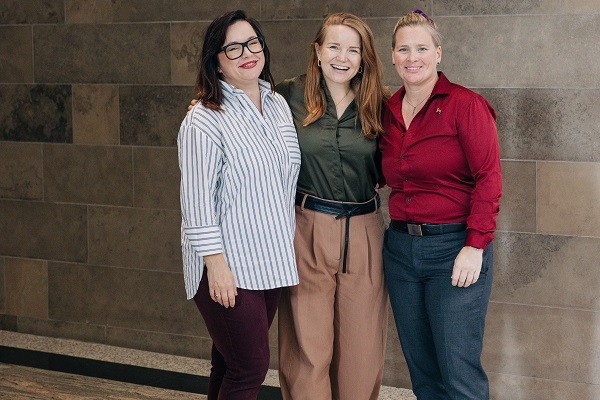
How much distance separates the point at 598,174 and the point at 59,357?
2.48m

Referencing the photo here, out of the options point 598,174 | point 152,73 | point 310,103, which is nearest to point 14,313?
point 152,73

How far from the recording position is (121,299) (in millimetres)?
4598

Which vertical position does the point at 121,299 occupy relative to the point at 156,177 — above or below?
below

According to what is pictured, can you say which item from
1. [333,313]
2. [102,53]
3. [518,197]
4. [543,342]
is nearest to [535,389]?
[543,342]

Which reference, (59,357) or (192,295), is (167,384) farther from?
(192,295)

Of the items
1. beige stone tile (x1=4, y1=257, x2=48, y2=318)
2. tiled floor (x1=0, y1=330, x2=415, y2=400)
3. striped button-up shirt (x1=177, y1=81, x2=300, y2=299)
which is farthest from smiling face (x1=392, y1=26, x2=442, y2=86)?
beige stone tile (x1=4, y1=257, x2=48, y2=318)

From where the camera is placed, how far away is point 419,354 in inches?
119

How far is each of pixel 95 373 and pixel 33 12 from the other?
167cm

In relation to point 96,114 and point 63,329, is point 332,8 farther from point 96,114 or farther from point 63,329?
point 63,329

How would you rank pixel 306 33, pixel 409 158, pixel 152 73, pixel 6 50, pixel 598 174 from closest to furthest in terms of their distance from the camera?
pixel 409 158
pixel 598 174
pixel 306 33
pixel 152 73
pixel 6 50

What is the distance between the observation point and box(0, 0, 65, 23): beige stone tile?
4516 mm

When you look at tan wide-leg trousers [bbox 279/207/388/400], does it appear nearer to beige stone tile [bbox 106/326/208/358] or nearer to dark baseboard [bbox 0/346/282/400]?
dark baseboard [bbox 0/346/282/400]

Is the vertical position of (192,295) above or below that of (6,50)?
below

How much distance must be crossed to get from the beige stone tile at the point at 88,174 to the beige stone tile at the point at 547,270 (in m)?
1.71
